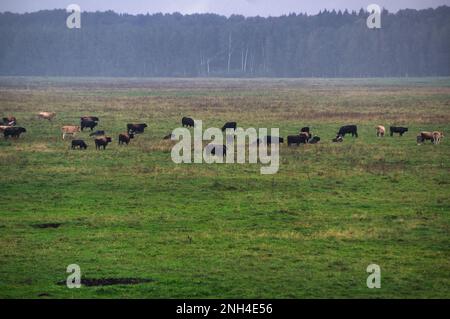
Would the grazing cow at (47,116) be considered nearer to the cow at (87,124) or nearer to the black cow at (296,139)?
the cow at (87,124)

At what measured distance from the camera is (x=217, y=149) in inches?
1139

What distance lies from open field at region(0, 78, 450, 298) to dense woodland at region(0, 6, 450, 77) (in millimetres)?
127701

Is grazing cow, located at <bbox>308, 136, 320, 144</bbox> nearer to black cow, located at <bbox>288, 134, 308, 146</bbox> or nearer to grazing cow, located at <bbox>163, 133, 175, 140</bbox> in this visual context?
black cow, located at <bbox>288, 134, 308, 146</bbox>

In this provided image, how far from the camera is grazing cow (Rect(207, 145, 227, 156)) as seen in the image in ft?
94.0

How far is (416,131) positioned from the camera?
37469 millimetres

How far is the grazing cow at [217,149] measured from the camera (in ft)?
94.0

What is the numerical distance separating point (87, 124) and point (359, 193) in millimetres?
20018

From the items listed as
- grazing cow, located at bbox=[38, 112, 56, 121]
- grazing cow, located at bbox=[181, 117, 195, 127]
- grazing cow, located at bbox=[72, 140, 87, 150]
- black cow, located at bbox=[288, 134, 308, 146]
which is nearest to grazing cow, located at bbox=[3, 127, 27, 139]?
grazing cow, located at bbox=[72, 140, 87, 150]

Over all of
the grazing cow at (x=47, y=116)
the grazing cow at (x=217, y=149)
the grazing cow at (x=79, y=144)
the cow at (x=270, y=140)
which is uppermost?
the grazing cow at (x=47, y=116)

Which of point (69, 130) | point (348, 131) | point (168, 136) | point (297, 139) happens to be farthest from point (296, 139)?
point (69, 130)

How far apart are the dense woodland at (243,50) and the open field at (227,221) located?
12770 centimetres

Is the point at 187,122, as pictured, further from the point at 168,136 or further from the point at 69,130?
the point at 69,130

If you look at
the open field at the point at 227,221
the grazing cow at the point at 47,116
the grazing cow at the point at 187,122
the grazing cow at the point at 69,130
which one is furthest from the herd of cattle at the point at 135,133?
the grazing cow at the point at 47,116
